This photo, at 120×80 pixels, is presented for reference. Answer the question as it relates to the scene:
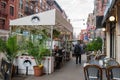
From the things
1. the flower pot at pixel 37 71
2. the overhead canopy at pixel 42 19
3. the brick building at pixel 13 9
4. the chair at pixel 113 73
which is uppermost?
the brick building at pixel 13 9

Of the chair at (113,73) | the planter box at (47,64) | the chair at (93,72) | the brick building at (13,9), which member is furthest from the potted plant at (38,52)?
the brick building at (13,9)

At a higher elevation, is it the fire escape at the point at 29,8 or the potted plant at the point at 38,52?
the fire escape at the point at 29,8

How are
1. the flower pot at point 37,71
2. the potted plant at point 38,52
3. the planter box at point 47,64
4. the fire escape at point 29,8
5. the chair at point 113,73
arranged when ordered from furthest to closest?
the fire escape at point 29,8 < the planter box at point 47,64 < the potted plant at point 38,52 < the flower pot at point 37,71 < the chair at point 113,73

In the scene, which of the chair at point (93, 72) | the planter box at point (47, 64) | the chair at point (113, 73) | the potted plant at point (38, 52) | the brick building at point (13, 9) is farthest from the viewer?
the brick building at point (13, 9)

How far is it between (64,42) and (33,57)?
39.6ft

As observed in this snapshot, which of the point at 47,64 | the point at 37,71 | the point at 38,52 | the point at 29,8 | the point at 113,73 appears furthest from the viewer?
the point at 29,8

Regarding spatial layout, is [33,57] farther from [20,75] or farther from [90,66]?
[90,66]

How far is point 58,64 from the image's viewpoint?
1861 centimetres

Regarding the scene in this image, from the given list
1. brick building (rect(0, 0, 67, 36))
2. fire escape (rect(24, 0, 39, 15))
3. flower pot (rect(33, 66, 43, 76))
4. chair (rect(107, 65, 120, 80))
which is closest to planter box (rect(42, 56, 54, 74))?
flower pot (rect(33, 66, 43, 76))

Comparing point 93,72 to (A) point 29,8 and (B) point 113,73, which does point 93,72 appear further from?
(A) point 29,8

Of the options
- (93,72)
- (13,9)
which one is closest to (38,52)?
(93,72)

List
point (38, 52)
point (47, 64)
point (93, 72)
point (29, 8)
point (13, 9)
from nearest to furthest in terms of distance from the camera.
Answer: point (93, 72) < point (38, 52) < point (47, 64) < point (13, 9) < point (29, 8)

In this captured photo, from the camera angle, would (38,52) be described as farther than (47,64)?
No

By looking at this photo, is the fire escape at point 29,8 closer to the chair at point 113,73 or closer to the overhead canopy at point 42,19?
Answer: the overhead canopy at point 42,19
